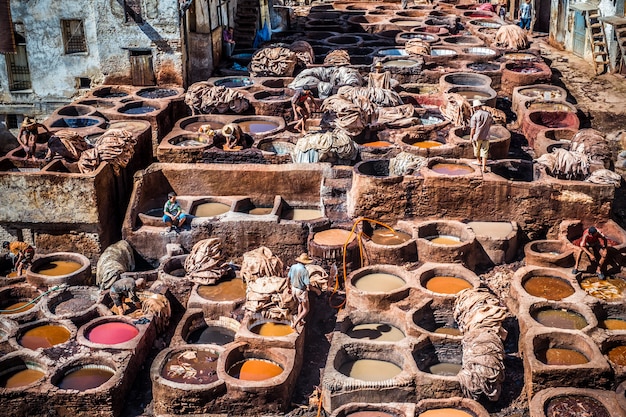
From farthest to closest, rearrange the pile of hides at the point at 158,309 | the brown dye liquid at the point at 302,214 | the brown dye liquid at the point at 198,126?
1. the brown dye liquid at the point at 198,126
2. the brown dye liquid at the point at 302,214
3. the pile of hides at the point at 158,309

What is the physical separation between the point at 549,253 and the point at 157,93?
37.7ft

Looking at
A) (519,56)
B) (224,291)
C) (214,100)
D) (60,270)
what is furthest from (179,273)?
(519,56)

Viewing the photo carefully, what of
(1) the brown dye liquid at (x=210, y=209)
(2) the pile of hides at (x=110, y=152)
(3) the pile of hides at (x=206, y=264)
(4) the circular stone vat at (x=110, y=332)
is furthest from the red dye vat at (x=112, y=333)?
(2) the pile of hides at (x=110, y=152)

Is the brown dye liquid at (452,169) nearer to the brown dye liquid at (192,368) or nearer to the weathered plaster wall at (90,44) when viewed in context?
the brown dye liquid at (192,368)

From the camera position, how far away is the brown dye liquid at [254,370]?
12.2 metres

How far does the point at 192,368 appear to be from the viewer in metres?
12.4

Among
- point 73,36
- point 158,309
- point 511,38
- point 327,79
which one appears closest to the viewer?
point 158,309

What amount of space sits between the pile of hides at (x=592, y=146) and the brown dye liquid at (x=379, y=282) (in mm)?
5514

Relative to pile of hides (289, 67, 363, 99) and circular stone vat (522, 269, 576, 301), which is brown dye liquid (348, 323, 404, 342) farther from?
pile of hides (289, 67, 363, 99)

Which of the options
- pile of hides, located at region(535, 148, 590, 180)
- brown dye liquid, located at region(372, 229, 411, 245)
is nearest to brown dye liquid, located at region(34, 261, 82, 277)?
brown dye liquid, located at region(372, 229, 411, 245)

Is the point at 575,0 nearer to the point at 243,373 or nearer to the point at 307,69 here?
the point at 307,69

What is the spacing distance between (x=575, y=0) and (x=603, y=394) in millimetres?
19279

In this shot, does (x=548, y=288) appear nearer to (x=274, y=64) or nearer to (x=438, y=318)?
(x=438, y=318)

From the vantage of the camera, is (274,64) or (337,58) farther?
(337,58)
